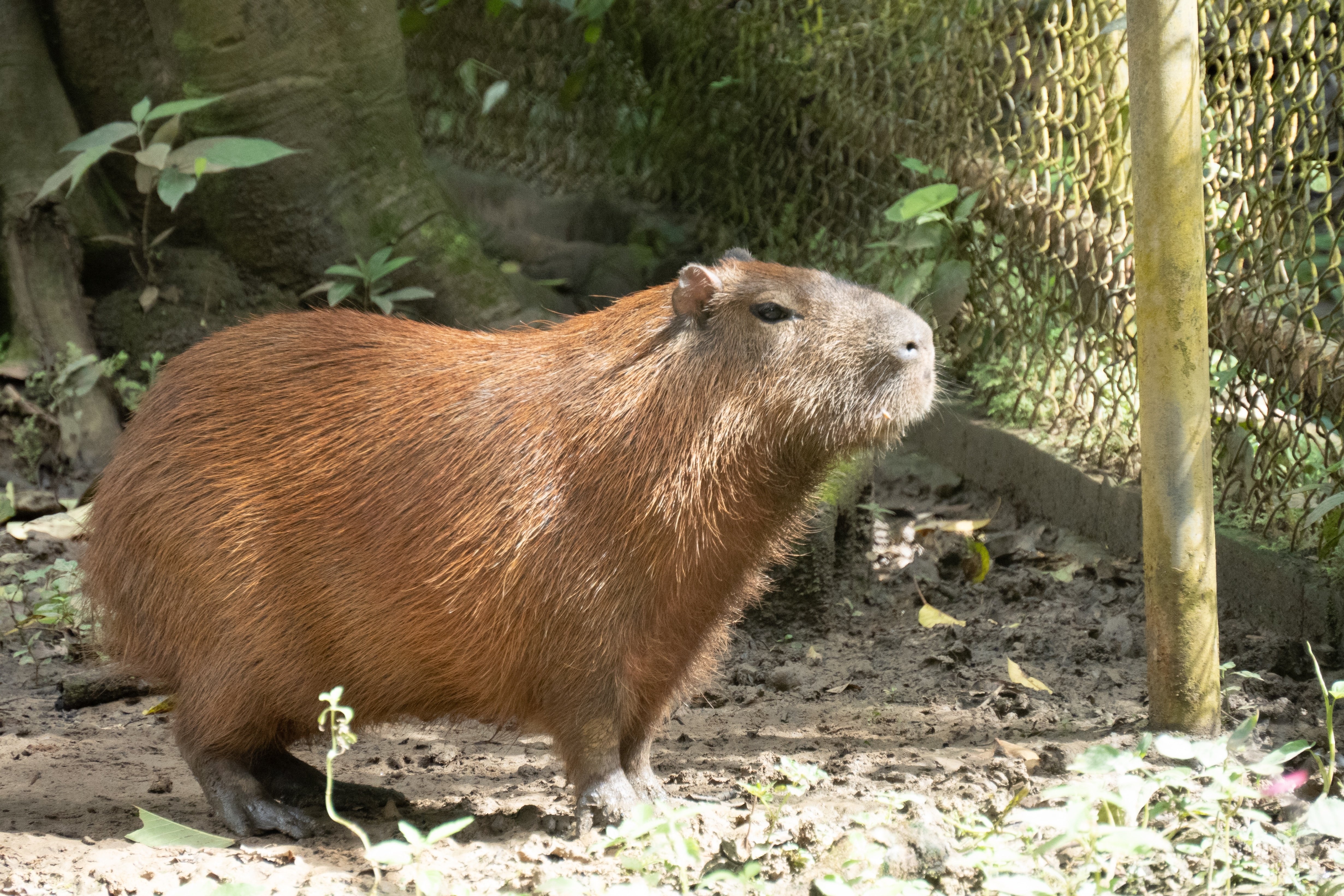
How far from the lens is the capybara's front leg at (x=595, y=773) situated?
2686 mm

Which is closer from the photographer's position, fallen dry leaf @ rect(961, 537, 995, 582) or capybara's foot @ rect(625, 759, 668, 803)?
capybara's foot @ rect(625, 759, 668, 803)

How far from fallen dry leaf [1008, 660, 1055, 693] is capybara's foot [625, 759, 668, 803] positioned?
1111mm

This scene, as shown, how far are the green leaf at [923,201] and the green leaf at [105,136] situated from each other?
276 cm

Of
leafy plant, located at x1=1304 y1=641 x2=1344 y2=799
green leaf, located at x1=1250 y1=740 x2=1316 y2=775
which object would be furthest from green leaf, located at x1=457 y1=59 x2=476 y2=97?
green leaf, located at x1=1250 y1=740 x2=1316 y2=775

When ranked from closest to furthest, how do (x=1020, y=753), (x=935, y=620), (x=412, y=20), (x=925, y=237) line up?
(x=1020, y=753), (x=935, y=620), (x=925, y=237), (x=412, y=20)

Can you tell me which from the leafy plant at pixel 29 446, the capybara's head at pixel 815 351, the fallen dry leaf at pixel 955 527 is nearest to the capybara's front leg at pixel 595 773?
the capybara's head at pixel 815 351

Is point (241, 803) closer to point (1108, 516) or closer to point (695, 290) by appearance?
point (695, 290)

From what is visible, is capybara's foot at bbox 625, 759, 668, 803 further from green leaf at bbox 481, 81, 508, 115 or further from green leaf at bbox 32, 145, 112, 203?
green leaf at bbox 481, 81, 508, 115

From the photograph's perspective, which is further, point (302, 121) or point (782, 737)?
point (302, 121)

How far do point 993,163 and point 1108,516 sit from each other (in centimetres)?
138

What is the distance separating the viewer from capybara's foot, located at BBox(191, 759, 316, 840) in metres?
2.85

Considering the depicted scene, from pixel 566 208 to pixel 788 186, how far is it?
1.49 meters

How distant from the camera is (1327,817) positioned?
2004 millimetres

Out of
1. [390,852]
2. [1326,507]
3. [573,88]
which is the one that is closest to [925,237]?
[1326,507]
